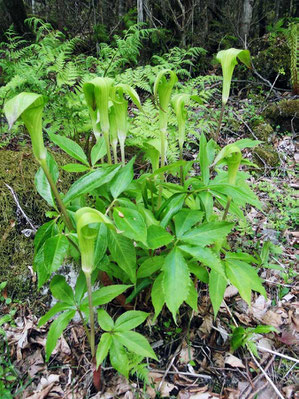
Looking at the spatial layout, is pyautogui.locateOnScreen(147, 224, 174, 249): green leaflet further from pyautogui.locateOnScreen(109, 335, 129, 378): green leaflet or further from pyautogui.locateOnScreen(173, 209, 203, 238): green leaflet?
pyautogui.locateOnScreen(109, 335, 129, 378): green leaflet

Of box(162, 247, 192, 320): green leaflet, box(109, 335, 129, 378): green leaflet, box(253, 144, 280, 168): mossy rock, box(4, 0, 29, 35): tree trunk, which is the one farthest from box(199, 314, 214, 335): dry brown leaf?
box(4, 0, 29, 35): tree trunk

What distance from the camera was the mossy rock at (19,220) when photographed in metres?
1.93

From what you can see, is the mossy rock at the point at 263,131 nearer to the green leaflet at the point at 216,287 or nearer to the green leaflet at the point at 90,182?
A: the green leaflet at the point at 216,287

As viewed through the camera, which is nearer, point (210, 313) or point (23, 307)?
point (210, 313)

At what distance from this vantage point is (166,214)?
128 centimetres

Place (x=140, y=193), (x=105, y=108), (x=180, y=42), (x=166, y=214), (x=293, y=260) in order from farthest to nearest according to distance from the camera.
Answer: (x=180, y=42), (x=293, y=260), (x=140, y=193), (x=166, y=214), (x=105, y=108)

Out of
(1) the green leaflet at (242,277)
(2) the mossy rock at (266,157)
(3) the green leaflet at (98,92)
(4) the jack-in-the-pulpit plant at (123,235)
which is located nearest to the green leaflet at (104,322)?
(4) the jack-in-the-pulpit plant at (123,235)

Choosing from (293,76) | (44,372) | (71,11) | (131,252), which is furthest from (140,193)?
(71,11)

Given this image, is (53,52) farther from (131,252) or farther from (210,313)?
(210,313)

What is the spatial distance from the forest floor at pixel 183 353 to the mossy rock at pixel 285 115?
237 centimetres

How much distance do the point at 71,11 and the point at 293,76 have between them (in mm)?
5553

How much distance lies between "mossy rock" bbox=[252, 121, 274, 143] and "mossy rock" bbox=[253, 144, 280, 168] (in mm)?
325

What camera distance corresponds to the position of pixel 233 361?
156cm

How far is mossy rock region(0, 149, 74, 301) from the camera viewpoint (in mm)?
1935
